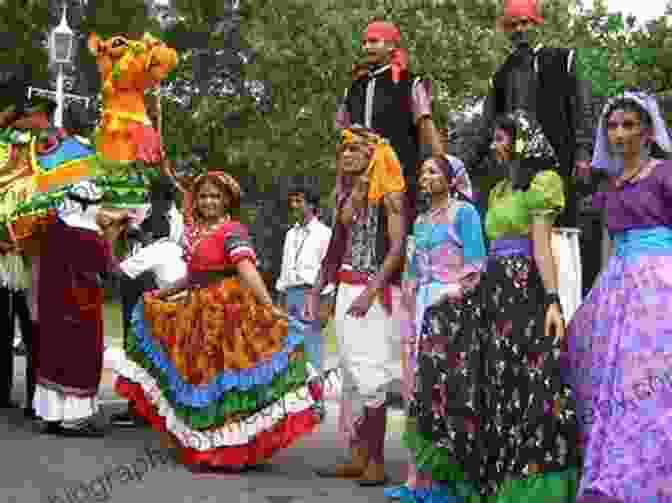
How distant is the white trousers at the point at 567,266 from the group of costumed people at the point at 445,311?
2 cm

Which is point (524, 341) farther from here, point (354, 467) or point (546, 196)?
point (354, 467)

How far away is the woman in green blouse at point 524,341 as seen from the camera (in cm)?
473

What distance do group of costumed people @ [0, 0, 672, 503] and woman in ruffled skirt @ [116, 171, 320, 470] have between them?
0.01 m

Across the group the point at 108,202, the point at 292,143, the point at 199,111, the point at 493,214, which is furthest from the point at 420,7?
the point at 493,214

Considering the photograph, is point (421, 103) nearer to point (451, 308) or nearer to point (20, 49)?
point (451, 308)

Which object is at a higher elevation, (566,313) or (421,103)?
(421,103)

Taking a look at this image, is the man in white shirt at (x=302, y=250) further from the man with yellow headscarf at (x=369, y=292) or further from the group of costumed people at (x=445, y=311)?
the man with yellow headscarf at (x=369, y=292)

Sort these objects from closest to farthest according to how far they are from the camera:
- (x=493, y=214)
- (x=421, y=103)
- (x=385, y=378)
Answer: (x=493, y=214), (x=385, y=378), (x=421, y=103)

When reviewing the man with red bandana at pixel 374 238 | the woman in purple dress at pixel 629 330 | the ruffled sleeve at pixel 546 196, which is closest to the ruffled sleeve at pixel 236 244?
the man with red bandana at pixel 374 238

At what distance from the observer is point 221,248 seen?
6410 millimetres

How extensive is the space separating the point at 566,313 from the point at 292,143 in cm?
1957

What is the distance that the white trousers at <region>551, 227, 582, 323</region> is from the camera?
5.86 metres

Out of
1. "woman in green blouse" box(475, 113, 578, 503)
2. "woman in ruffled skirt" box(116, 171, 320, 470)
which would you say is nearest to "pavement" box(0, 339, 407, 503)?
"woman in ruffled skirt" box(116, 171, 320, 470)

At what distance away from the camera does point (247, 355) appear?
20.4 feet
